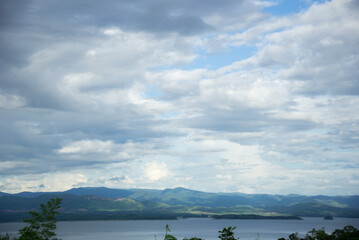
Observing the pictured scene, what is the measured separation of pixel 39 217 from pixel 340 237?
72.3m

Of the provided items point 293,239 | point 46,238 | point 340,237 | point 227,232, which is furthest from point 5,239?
point 340,237

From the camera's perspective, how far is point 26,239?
6400 cm

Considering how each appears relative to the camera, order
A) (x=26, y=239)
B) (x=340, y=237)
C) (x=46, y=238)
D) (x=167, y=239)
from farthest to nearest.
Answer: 1. (x=340, y=237)
2. (x=46, y=238)
3. (x=26, y=239)
4. (x=167, y=239)

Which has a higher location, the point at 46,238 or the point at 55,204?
the point at 55,204

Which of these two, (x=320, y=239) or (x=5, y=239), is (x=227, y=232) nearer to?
(x=320, y=239)

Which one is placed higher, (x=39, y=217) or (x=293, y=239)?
(x=39, y=217)

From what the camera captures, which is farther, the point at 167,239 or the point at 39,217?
the point at 39,217

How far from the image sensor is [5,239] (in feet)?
246

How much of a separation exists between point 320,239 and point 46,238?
66144 millimetres

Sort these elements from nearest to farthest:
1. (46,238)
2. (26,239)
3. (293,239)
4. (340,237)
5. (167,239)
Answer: (167,239) → (26,239) → (46,238) → (340,237) → (293,239)

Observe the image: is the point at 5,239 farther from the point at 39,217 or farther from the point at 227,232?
the point at 227,232

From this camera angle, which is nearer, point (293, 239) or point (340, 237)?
point (340, 237)

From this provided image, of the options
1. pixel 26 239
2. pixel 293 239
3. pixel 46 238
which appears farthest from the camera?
pixel 293 239

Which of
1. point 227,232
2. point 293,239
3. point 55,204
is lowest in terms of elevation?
point 293,239
